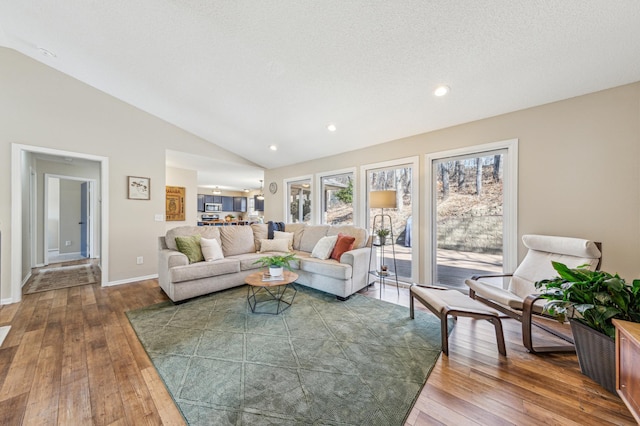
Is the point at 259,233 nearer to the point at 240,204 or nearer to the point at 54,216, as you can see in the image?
the point at 54,216

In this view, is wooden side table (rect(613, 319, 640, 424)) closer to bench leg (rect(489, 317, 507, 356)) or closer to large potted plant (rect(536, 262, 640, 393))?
large potted plant (rect(536, 262, 640, 393))

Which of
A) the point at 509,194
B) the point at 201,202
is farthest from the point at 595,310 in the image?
the point at 201,202

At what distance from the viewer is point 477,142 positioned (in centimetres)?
318

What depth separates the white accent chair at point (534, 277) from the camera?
6.42ft

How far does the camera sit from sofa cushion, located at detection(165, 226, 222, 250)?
11.4ft

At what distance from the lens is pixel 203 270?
310cm

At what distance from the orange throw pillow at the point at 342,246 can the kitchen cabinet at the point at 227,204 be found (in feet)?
26.2

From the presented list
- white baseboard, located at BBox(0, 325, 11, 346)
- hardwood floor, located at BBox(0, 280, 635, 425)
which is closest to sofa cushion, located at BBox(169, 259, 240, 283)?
hardwood floor, located at BBox(0, 280, 635, 425)

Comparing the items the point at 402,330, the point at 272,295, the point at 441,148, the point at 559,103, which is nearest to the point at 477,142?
the point at 441,148

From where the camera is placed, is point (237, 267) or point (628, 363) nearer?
point (628, 363)

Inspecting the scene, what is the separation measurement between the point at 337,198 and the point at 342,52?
2938 millimetres

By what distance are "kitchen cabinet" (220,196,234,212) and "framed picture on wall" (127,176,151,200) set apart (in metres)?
6.08

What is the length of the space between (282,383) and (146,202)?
4079 mm

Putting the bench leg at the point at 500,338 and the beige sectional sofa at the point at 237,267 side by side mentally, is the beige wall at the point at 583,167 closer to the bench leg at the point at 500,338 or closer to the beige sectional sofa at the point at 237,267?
the bench leg at the point at 500,338
